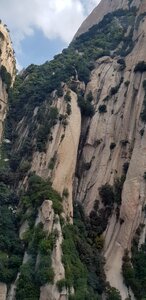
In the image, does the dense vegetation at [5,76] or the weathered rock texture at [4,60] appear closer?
the weathered rock texture at [4,60]

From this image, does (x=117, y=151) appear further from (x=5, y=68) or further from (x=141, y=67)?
(x=5, y=68)

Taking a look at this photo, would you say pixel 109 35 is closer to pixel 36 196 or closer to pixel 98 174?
pixel 98 174

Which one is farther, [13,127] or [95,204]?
[13,127]

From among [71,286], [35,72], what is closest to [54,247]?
[71,286]

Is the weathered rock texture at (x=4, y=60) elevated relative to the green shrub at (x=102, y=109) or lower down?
elevated

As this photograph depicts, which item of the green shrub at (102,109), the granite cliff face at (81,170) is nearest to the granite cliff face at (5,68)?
the granite cliff face at (81,170)

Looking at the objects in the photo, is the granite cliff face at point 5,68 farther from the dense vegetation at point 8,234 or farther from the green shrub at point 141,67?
the green shrub at point 141,67

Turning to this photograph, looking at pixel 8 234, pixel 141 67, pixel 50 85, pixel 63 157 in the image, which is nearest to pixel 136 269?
pixel 8 234

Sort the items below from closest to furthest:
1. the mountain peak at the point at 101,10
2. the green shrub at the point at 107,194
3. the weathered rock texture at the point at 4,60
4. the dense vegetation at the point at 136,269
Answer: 1. the dense vegetation at the point at 136,269
2. the green shrub at the point at 107,194
3. the weathered rock texture at the point at 4,60
4. the mountain peak at the point at 101,10
